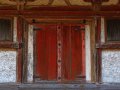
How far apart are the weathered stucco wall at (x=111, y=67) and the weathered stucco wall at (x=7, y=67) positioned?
220 cm

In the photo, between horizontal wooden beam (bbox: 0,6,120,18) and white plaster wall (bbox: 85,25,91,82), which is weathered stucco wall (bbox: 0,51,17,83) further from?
white plaster wall (bbox: 85,25,91,82)

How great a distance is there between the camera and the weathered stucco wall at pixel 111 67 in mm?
8414

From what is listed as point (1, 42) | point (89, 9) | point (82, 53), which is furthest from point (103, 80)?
point (1, 42)

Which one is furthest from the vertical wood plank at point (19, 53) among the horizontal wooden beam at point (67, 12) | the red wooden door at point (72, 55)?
the red wooden door at point (72, 55)

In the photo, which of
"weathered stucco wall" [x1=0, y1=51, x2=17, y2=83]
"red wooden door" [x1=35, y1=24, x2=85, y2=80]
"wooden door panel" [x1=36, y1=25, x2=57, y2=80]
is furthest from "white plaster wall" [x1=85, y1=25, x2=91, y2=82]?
"weathered stucco wall" [x1=0, y1=51, x2=17, y2=83]

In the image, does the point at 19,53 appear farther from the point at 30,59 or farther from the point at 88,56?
the point at 88,56

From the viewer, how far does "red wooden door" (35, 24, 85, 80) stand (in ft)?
28.7

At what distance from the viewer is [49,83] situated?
8516mm

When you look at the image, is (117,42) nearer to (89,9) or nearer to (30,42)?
(89,9)

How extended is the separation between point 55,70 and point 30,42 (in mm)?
949

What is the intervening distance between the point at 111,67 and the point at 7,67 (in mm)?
2531

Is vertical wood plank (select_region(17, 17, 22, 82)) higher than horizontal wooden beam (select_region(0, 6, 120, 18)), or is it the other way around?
horizontal wooden beam (select_region(0, 6, 120, 18))

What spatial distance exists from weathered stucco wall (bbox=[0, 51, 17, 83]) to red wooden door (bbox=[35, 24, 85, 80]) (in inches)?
25.9

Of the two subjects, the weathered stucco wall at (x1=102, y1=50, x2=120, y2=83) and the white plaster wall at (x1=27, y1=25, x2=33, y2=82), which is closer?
the weathered stucco wall at (x1=102, y1=50, x2=120, y2=83)
